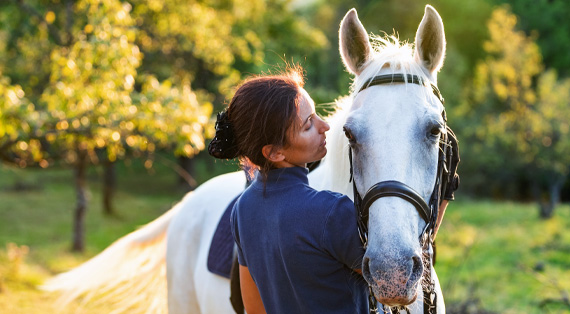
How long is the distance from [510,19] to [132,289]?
14687 millimetres

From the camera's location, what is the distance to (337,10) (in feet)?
94.4

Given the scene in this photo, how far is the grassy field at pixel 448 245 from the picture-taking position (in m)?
7.05

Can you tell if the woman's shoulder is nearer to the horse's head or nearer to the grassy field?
the horse's head

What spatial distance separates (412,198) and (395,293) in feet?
0.97

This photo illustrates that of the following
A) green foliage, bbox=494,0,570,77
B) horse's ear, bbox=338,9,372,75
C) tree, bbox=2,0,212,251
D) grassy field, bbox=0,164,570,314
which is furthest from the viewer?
green foliage, bbox=494,0,570,77

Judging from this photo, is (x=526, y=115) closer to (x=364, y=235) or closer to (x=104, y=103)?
(x=104, y=103)

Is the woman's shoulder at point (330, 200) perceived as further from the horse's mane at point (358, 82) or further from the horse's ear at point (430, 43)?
the horse's ear at point (430, 43)

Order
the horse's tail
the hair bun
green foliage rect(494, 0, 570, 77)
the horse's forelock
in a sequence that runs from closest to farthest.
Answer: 1. the hair bun
2. the horse's forelock
3. the horse's tail
4. green foliage rect(494, 0, 570, 77)

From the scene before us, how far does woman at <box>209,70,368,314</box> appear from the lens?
1602mm

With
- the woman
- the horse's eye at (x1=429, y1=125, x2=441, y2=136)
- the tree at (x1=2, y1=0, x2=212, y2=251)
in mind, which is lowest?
the woman

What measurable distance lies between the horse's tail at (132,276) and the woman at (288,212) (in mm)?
2381

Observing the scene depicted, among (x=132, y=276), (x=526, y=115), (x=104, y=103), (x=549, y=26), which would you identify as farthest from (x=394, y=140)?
(x=549, y=26)

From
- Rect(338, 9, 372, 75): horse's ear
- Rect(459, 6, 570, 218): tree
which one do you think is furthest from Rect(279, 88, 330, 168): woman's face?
Rect(459, 6, 570, 218): tree

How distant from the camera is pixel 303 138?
1745 mm
